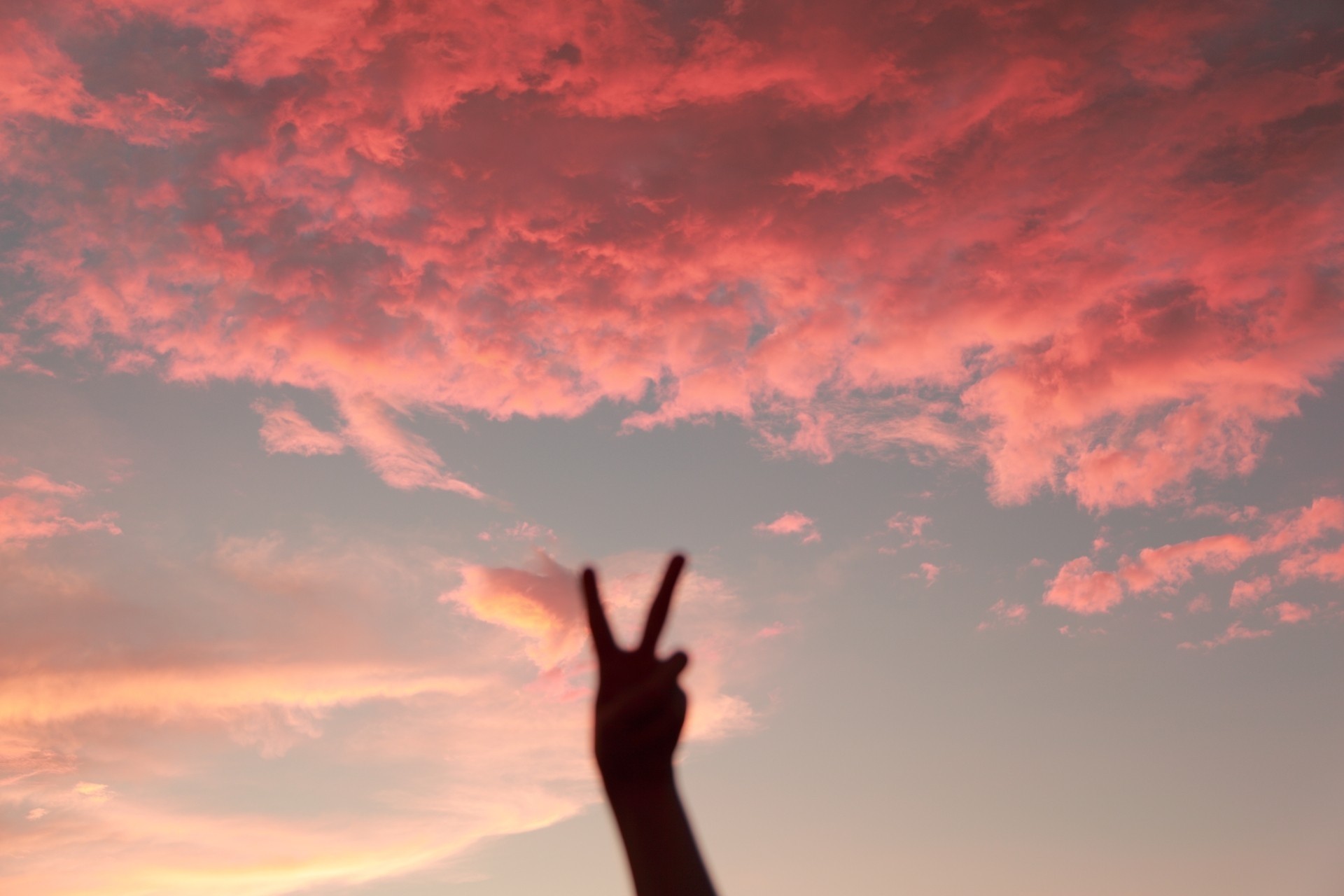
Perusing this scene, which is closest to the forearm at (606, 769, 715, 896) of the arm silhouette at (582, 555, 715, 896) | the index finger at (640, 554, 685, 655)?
the arm silhouette at (582, 555, 715, 896)

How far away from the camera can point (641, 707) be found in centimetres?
918

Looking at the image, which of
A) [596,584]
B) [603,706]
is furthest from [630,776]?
[596,584]

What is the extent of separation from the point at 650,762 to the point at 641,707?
62cm

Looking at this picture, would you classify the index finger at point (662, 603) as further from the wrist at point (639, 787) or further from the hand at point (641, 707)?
the wrist at point (639, 787)

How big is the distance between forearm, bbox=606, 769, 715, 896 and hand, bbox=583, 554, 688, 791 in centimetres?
10

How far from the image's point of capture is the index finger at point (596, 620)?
32.3 feet

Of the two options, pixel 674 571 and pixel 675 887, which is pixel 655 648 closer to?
pixel 674 571

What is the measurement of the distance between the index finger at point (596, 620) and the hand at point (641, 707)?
0.01m

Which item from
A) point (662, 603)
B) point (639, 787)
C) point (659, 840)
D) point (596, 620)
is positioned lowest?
point (659, 840)

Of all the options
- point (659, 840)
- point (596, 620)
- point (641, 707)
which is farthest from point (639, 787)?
point (596, 620)

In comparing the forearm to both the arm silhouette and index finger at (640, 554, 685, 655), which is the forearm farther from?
index finger at (640, 554, 685, 655)

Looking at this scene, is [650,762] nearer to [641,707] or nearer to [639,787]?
[639,787]

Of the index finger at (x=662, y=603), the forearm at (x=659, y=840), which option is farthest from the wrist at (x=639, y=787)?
the index finger at (x=662, y=603)

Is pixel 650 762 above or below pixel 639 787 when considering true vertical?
above
